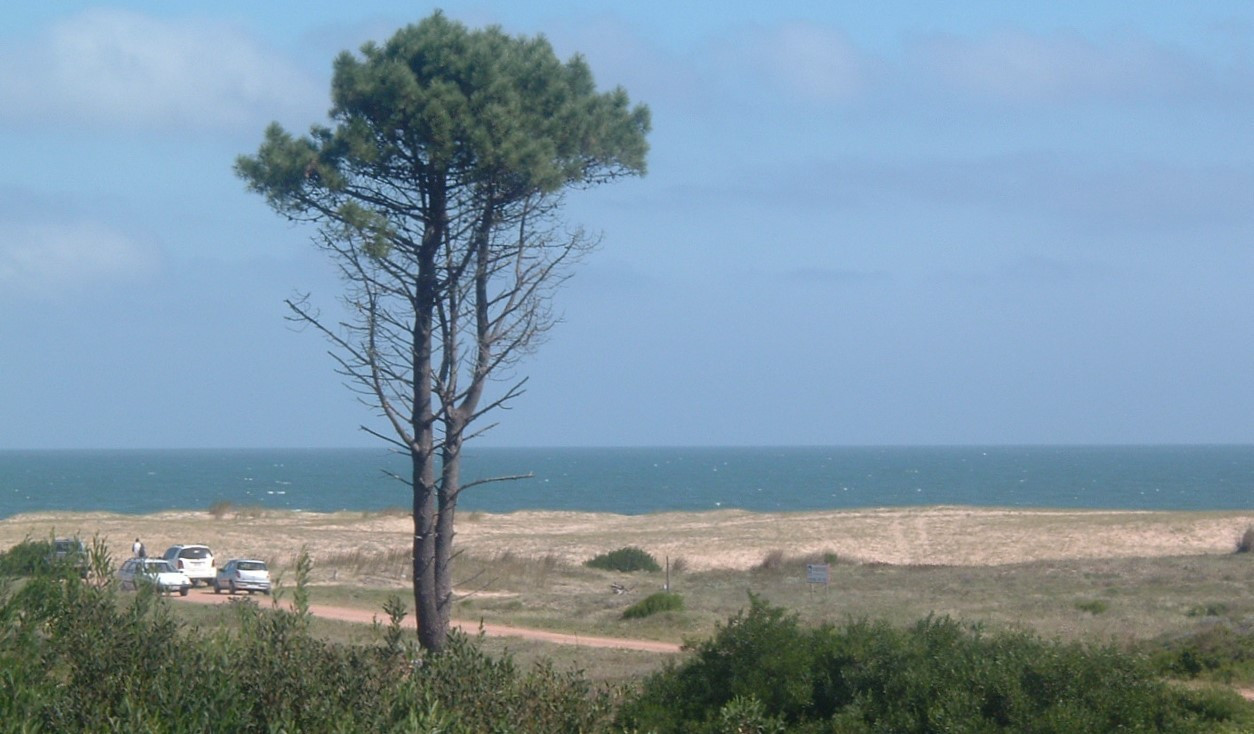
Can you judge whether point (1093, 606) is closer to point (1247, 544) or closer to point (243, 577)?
point (243, 577)

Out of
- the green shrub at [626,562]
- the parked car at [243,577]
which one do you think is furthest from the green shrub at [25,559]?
the green shrub at [626,562]

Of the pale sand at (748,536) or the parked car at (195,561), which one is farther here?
the pale sand at (748,536)

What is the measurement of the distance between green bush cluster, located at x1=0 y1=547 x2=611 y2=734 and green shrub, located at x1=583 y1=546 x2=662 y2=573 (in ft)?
125

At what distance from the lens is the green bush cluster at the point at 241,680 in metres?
5.12

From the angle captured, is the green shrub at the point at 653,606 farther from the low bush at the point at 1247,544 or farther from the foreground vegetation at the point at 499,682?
the low bush at the point at 1247,544

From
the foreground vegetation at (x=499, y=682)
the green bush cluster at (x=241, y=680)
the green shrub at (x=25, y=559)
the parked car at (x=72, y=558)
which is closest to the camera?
the green bush cluster at (x=241, y=680)

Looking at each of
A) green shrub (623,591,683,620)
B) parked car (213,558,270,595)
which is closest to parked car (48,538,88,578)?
green shrub (623,591,683,620)

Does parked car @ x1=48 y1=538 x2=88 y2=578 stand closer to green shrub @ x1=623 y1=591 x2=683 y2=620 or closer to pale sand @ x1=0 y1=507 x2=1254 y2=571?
green shrub @ x1=623 y1=591 x2=683 y2=620

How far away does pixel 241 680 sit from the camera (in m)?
5.56

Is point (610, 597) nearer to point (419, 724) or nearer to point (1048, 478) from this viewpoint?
point (419, 724)

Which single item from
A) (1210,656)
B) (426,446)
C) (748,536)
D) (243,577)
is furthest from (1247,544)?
(426,446)

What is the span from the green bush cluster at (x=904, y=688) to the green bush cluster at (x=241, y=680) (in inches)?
93.9

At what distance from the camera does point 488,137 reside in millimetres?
10555

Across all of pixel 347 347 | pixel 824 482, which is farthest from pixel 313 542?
pixel 824 482
